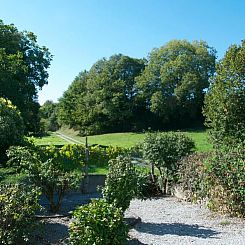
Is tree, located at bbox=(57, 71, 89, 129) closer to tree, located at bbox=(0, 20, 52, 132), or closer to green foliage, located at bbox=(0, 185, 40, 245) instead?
tree, located at bbox=(0, 20, 52, 132)

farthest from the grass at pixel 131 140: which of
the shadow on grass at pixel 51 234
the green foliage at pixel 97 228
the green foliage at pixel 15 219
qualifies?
the green foliage at pixel 97 228

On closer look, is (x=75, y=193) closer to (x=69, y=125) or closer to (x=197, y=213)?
(x=197, y=213)

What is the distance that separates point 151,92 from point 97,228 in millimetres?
39934

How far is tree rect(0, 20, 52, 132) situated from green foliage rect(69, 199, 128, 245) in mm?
17151

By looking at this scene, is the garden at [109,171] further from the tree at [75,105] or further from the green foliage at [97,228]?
the tree at [75,105]

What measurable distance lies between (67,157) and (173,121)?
28.7m

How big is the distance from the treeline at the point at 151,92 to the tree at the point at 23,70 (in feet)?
48.6

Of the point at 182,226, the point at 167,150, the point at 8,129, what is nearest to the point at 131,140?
the point at 167,150

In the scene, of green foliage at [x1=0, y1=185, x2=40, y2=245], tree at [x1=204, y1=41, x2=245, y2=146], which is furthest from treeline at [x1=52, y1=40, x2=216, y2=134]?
green foliage at [x1=0, y1=185, x2=40, y2=245]

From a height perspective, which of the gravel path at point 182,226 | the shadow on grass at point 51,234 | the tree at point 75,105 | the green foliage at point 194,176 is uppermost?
the tree at point 75,105

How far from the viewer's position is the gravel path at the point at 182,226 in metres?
7.44

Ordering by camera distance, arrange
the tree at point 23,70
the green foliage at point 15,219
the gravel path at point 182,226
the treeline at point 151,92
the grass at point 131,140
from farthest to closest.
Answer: the treeline at point 151,92, the grass at point 131,140, the tree at point 23,70, the gravel path at point 182,226, the green foliage at point 15,219

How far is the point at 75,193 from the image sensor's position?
13.0 m

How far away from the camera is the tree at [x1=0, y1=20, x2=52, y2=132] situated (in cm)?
2175
